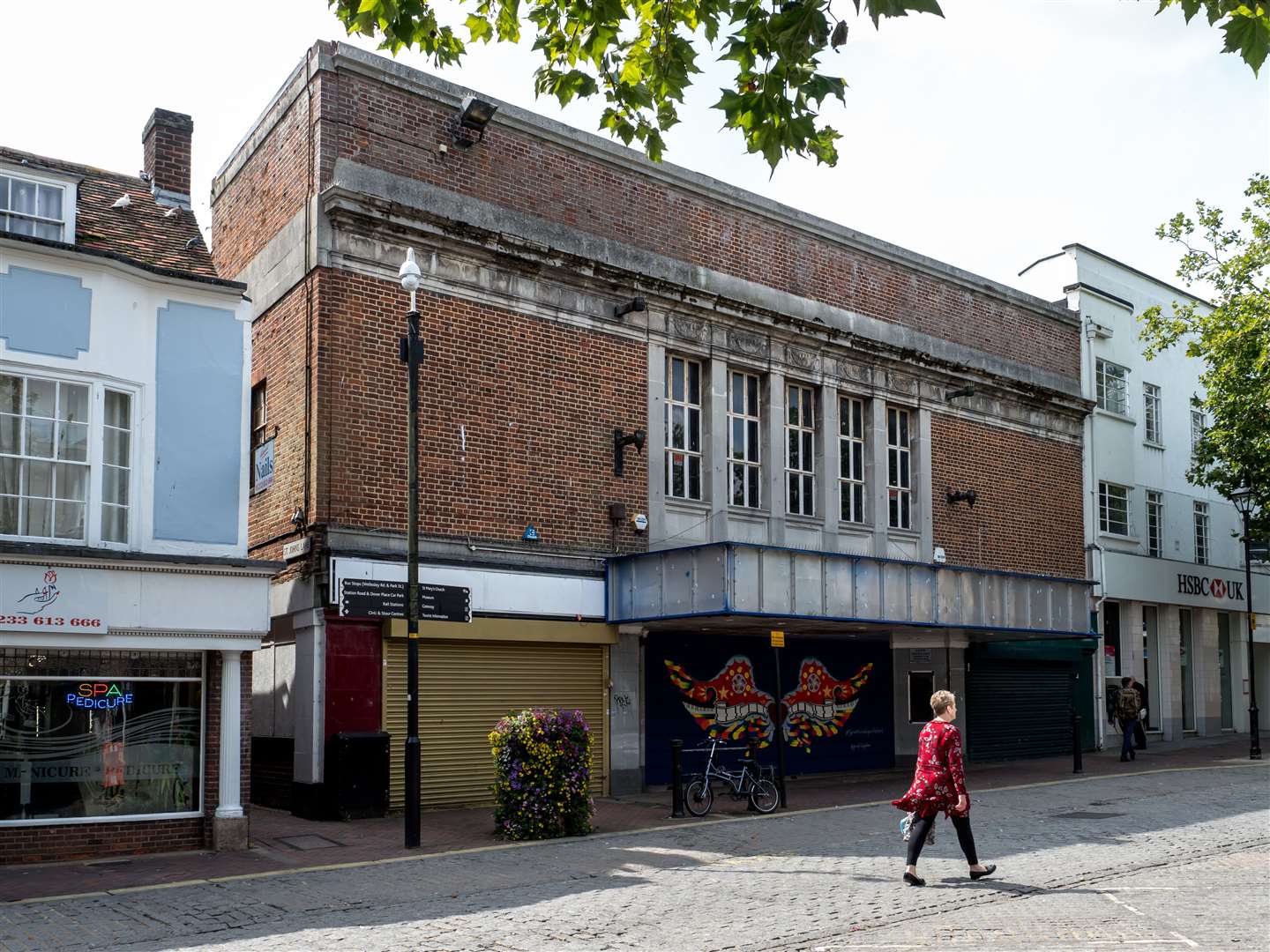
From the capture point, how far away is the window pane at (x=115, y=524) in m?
13.5

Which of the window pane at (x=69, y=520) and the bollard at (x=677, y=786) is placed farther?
the bollard at (x=677, y=786)

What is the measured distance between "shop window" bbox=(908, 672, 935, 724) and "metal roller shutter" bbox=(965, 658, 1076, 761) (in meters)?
1.17

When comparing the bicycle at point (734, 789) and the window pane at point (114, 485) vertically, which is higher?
the window pane at point (114, 485)

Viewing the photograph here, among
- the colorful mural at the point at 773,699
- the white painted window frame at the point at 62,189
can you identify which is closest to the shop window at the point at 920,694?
the colorful mural at the point at 773,699

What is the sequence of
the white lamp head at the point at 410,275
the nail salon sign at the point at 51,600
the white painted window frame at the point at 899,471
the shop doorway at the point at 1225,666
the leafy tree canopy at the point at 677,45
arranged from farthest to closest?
1. the shop doorway at the point at 1225,666
2. the white painted window frame at the point at 899,471
3. the white lamp head at the point at 410,275
4. the nail salon sign at the point at 51,600
5. the leafy tree canopy at the point at 677,45

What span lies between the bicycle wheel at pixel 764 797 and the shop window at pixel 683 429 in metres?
5.57

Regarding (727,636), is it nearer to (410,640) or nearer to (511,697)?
(511,697)

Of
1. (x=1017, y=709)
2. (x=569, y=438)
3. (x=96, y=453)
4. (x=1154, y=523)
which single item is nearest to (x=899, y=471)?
(x=1017, y=709)

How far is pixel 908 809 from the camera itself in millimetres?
10953

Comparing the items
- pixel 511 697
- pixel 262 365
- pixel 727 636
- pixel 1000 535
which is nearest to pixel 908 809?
pixel 511 697

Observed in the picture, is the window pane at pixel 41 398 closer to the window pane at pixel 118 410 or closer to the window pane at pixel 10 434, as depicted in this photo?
the window pane at pixel 10 434

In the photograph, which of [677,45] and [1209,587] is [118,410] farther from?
[1209,587]

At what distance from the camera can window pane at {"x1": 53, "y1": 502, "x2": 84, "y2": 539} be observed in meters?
13.2

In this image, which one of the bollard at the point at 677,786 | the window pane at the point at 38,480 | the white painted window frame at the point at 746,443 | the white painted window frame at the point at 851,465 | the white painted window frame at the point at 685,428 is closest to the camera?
the window pane at the point at 38,480
